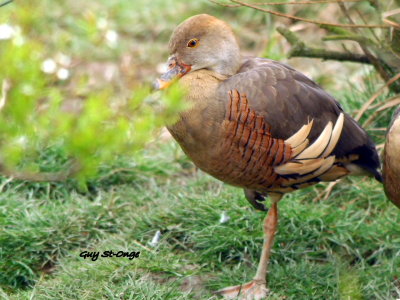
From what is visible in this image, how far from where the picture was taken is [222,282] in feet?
12.4

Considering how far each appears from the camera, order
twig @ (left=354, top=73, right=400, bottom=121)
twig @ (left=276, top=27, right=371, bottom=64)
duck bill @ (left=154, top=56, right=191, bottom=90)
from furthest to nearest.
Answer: twig @ (left=276, top=27, right=371, bottom=64), twig @ (left=354, top=73, right=400, bottom=121), duck bill @ (left=154, top=56, right=191, bottom=90)

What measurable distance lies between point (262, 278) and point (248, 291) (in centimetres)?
12

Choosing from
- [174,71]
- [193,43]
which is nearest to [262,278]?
[174,71]

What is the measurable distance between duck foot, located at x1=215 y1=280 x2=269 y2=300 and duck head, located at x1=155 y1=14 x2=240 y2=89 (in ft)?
3.78

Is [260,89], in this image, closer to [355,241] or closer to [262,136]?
[262,136]

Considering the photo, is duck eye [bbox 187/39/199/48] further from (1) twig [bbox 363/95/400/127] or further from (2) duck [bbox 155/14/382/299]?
(1) twig [bbox 363/95/400/127]

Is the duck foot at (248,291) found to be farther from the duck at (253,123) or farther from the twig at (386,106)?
the twig at (386,106)

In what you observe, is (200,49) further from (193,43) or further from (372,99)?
(372,99)

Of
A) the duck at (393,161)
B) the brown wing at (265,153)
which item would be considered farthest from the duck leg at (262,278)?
the duck at (393,161)

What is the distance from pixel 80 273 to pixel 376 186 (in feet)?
6.80

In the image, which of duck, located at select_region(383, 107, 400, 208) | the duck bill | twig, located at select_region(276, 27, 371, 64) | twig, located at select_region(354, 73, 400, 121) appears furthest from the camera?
twig, located at select_region(276, 27, 371, 64)

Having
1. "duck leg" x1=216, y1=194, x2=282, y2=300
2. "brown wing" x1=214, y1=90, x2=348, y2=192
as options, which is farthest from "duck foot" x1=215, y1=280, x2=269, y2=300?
"brown wing" x1=214, y1=90, x2=348, y2=192

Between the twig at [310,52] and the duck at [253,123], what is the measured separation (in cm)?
63

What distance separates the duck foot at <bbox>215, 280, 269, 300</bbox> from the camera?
3605 mm
